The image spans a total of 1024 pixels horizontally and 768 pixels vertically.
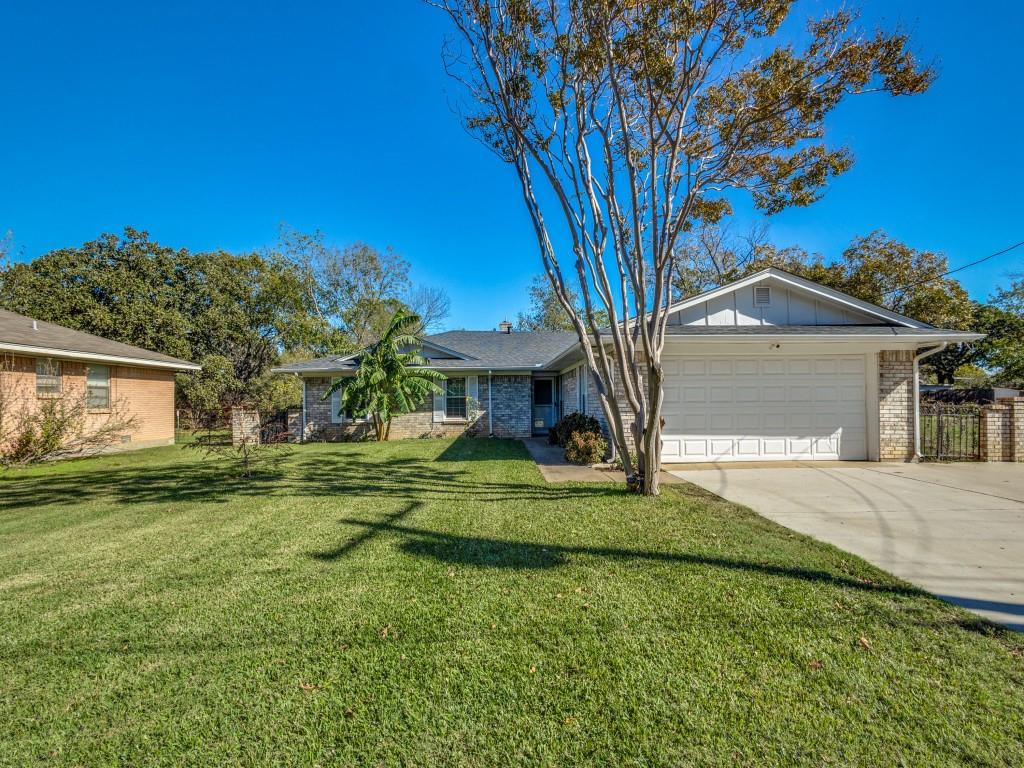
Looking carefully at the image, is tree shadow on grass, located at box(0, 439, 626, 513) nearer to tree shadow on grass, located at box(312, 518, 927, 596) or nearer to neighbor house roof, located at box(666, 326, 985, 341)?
tree shadow on grass, located at box(312, 518, 927, 596)

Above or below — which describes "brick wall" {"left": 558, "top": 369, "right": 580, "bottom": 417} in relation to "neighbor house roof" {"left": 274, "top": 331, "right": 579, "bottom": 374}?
below

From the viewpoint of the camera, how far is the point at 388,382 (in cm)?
1527

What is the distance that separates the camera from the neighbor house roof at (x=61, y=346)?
38.0 ft

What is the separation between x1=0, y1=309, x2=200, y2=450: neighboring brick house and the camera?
11.7m

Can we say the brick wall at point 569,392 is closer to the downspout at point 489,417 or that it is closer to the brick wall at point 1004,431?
the downspout at point 489,417

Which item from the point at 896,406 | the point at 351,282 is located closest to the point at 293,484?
the point at 896,406

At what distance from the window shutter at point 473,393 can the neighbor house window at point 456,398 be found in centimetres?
17

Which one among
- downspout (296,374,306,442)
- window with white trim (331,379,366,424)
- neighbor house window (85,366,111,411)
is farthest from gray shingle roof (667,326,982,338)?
neighbor house window (85,366,111,411)

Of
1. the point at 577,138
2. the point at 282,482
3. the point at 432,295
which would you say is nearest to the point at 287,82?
the point at 577,138

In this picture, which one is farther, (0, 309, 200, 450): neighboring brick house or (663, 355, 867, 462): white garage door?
(0, 309, 200, 450): neighboring brick house

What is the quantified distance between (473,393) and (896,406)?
11912mm

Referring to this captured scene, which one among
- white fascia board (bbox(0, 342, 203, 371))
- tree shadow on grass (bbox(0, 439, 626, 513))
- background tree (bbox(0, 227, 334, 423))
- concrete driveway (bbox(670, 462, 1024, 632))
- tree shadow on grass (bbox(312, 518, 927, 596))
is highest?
background tree (bbox(0, 227, 334, 423))

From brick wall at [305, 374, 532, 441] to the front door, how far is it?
86 centimetres

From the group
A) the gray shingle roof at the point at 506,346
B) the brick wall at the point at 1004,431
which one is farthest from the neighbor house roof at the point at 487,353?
the brick wall at the point at 1004,431
